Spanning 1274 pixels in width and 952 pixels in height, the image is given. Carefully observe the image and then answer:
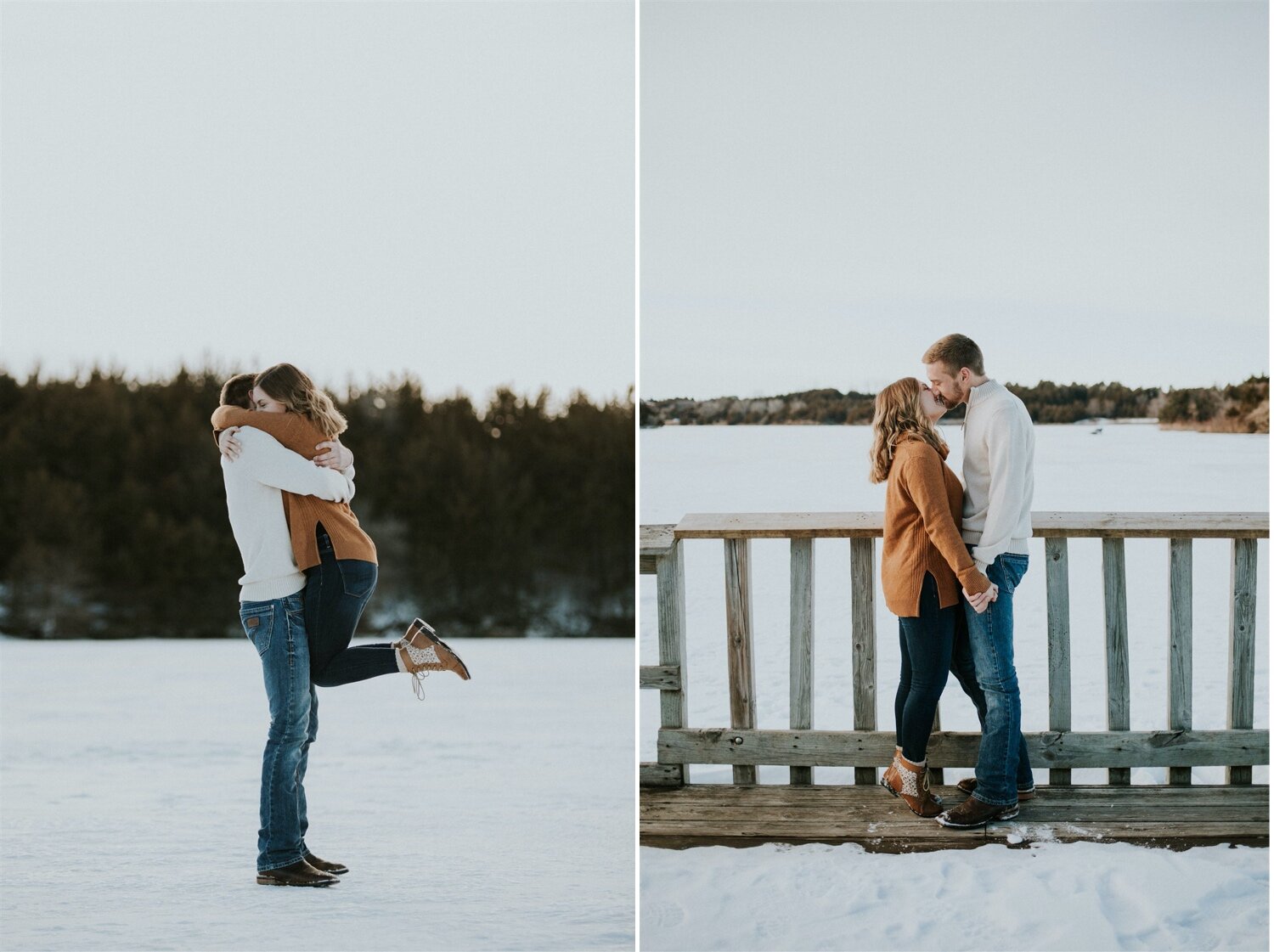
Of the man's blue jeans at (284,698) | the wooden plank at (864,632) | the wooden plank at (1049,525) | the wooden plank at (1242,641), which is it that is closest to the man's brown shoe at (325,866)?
the man's blue jeans at (284,698)

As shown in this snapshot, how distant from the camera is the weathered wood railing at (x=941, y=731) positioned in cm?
223

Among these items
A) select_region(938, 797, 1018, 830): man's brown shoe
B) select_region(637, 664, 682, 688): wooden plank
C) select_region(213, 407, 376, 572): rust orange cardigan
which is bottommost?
select_region(938, 797, 1018, 830): man's brown shoe

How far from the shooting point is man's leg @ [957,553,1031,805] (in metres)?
2.06

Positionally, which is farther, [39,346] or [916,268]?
[39,346]

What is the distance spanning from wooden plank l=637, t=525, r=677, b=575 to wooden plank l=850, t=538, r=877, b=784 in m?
0.41

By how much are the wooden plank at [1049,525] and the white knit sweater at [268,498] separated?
804 mm

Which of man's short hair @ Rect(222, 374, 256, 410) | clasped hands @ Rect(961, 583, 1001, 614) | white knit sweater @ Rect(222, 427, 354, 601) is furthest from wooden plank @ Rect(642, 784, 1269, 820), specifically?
man's short hair @ Rect(222, 374, 256, 410)

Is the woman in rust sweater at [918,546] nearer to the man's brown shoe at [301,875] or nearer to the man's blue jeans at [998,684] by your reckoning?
the man's blue jeans at [998,684]

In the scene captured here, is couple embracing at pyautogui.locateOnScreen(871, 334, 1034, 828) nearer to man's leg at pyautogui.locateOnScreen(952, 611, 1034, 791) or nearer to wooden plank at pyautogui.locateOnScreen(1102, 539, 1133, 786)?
man's leg at pyautogui.locateOnScreen(952, 611, 1034, 791)

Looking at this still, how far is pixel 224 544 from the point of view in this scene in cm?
665

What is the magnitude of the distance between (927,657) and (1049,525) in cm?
41

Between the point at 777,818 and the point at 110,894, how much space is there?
4.85 feet

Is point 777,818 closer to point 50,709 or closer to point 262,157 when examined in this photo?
point 50,709

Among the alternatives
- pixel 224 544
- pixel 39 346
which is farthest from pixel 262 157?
pixel 224 544
